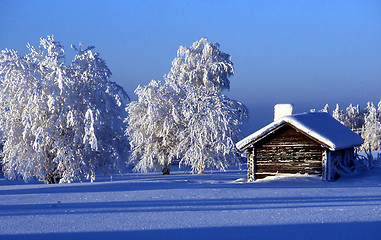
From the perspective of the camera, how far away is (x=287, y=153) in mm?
19453

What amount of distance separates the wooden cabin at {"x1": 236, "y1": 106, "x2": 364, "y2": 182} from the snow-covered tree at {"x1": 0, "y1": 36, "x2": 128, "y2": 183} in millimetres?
7851

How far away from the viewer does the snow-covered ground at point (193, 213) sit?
848 cm

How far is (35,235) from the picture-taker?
27.3 ft

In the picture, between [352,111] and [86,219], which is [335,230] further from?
[352,111]

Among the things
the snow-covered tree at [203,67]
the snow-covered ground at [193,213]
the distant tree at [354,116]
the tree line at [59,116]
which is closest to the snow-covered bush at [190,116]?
the snow-covered tree at [203,67]

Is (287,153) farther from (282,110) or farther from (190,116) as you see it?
(190,116)

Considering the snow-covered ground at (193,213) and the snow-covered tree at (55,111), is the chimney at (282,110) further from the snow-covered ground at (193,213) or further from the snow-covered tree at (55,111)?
the snow-covered tree at (55,111)

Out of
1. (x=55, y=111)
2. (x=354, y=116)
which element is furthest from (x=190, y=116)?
(x=354, y=116)

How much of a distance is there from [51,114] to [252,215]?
49.5 ft

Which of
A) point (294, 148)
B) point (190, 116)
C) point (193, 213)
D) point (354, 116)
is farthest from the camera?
point (354, 116)

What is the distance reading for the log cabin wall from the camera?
19.1 m

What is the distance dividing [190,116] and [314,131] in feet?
42.9

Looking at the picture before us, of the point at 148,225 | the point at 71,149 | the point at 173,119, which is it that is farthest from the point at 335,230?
the point at 173,119

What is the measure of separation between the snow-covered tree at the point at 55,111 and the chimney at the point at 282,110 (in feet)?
28.1
